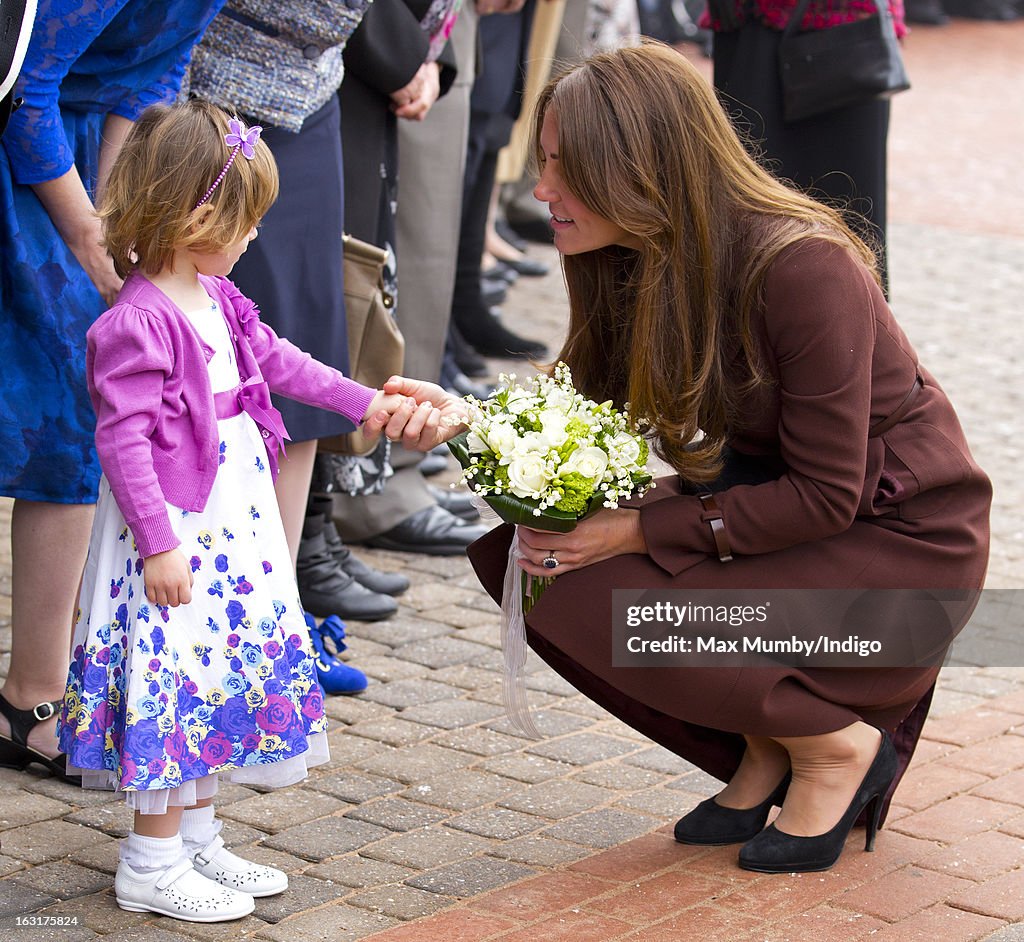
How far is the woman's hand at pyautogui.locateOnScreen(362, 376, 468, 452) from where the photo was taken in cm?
313

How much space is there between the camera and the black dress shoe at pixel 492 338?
7301mm

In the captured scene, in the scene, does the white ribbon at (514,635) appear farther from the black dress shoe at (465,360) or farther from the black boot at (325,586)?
the black dress shoe at (465,360)

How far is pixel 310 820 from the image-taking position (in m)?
3.34

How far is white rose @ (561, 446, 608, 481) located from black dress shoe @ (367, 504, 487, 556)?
2.24m

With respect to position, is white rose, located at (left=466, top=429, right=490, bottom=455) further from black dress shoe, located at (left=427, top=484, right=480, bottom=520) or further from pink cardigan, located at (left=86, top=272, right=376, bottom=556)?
black dress shoe, located at (left=427, top=484, right=480, bottom=520)

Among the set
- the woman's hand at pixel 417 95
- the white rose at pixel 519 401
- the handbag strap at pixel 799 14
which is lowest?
the white rose at pixel 519 401

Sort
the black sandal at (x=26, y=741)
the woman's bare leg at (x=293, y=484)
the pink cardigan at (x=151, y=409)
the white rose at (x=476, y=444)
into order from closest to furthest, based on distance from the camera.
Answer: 1. the pink cardigan at (x=151, y=409)
2. the white rose at (x=476, y=444)
3. the black sandal at (x=26, y=741)
4. the woman's bare leg at (x=293, y=484)

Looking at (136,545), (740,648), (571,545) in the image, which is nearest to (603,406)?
(571,545)

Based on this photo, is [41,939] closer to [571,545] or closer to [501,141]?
[571,545]

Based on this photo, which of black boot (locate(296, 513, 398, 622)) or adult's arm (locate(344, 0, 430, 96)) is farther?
black boot (locate(296, 513, 398, 622))

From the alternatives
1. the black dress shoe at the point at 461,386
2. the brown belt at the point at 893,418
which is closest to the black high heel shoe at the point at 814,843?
the brown belt at the point at 893,418

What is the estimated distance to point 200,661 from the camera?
2809 millimetres

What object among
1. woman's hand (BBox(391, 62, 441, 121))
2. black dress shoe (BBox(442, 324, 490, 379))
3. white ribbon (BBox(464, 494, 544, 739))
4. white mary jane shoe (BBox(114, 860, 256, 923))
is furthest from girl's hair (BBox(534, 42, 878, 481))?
black dress shoe (BBox(442, 324, 490, 379))

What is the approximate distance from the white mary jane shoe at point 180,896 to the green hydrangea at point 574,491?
94cm
